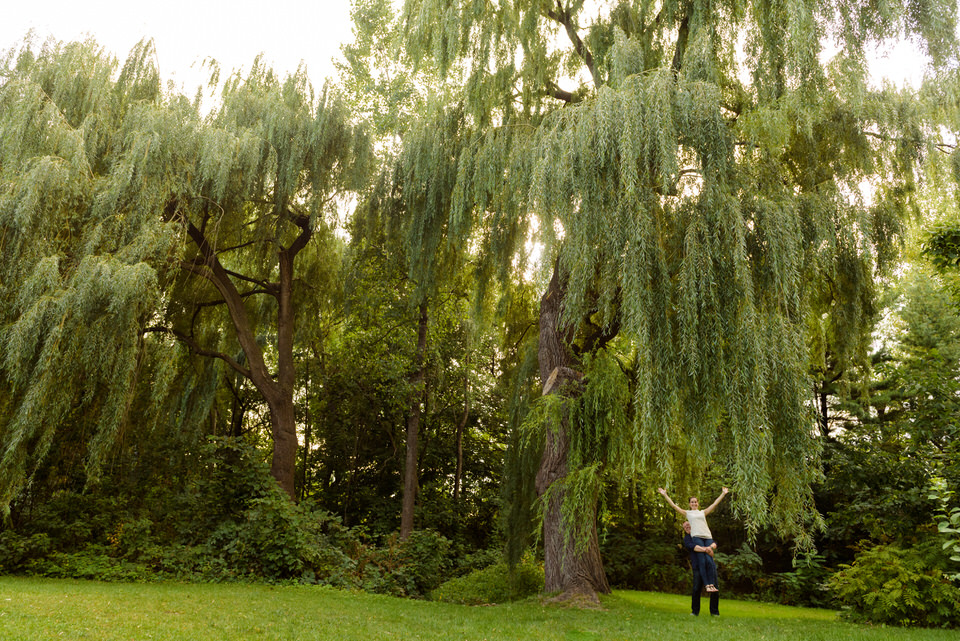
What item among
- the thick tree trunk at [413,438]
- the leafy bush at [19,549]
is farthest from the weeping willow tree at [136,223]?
the thick tree trunk at [413,438]

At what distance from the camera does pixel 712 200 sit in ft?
17.6

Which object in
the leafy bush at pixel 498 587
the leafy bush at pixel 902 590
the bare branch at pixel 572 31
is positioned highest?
the bare branch at pixel 572 31

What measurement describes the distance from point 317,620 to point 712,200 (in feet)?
17.1

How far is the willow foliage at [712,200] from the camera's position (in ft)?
16.9

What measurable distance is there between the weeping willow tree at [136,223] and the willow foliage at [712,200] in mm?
2939

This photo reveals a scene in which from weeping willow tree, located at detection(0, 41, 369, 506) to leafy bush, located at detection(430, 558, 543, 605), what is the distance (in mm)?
3307

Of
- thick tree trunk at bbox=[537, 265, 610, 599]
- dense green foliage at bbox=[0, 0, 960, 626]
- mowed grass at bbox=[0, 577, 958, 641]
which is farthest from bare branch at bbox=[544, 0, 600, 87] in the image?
mowed grass at bbox=[0, 577, 958, 641]

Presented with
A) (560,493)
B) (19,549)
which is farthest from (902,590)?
(19,549)

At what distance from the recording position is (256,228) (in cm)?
1016

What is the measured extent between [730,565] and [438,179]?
31.7 feet

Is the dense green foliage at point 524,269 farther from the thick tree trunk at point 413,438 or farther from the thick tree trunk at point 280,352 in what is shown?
the thick tree trunk at point 413,438

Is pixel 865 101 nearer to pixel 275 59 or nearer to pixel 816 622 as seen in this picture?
pixel 816 622

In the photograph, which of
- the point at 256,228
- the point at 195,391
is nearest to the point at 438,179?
the point at 256,228

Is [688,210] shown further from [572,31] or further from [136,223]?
[136,223]
